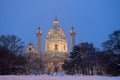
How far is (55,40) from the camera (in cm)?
17712

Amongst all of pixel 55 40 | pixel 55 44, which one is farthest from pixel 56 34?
pixel 55 44

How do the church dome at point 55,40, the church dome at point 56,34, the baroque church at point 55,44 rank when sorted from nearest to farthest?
the baroque church at point 55,44 < the church dome at point 56,34 < the church dome at point 55,40

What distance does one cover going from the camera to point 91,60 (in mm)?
81188

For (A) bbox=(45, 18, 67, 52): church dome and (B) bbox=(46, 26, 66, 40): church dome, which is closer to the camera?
(B) bbox=(46, 26, 66, 40): church dome

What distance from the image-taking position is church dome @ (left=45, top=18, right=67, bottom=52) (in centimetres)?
17712

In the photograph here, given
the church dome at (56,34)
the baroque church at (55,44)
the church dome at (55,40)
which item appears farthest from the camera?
the church dome at (55,40)

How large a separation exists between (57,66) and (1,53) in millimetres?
94618

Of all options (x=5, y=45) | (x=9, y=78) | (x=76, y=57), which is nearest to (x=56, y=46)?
(x=76, y=57)

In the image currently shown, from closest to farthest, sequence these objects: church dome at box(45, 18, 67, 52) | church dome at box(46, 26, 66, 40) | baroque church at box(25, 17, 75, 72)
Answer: baroque church at box(25, 17, 75, 72) < church dome at box(46, 26, 66, 40) < church dome at box(45, 18, 67, 52)

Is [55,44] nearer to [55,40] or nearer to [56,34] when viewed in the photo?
[55,40]

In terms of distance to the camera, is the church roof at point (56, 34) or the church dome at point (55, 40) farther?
the church dome at point (55, 40)

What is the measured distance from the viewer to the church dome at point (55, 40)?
17712 centimetres

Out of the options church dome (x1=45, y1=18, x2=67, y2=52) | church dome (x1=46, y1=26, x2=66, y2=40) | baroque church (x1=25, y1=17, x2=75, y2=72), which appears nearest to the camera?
baroque church (x1=25, y1=17, x2=75, y2=72)

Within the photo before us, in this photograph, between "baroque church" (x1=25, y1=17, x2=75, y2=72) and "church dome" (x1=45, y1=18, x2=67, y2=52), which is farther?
"church dome" (x1=45, y1=18, x2=67, y2=52)
